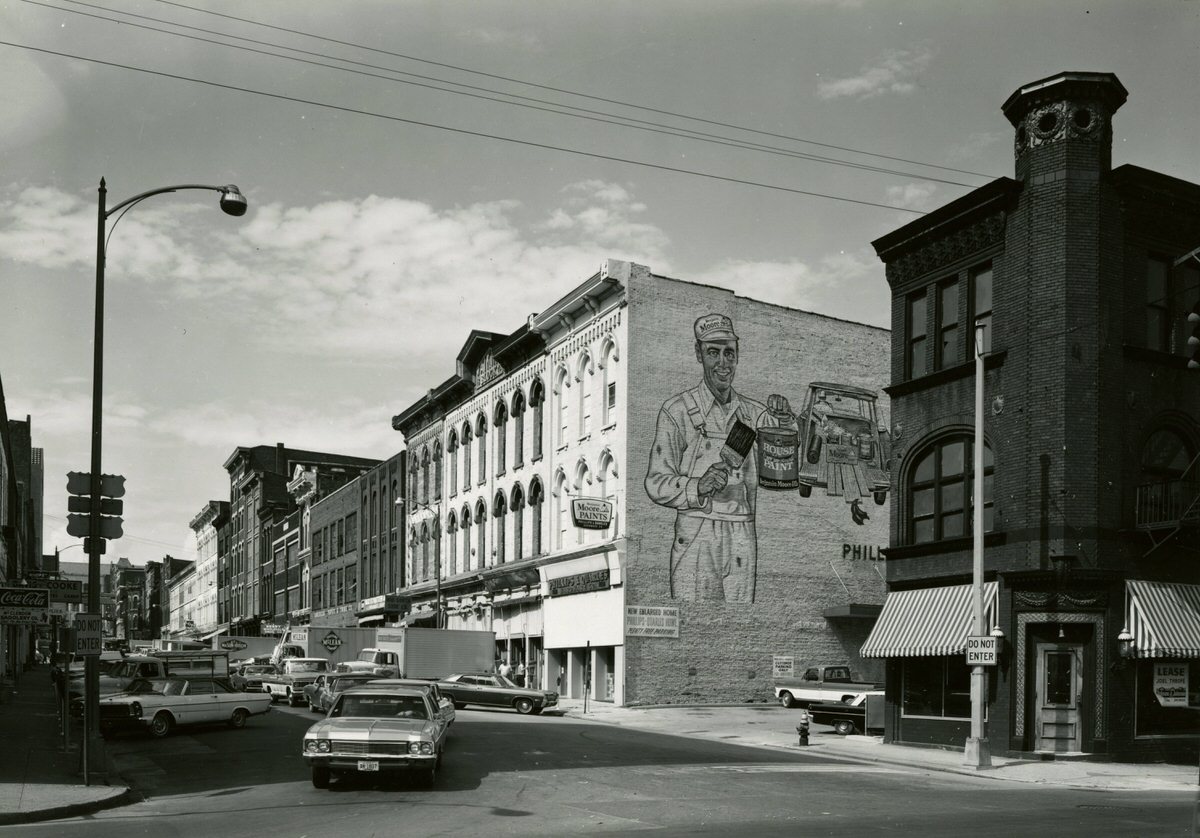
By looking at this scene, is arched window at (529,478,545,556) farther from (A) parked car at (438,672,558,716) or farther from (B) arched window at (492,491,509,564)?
(A) parked car at (438,672,558,716)

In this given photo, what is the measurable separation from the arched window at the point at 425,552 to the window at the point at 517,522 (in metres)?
13.5

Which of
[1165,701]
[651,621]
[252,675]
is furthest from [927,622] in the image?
[252,675]

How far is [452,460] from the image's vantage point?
65.1 meters

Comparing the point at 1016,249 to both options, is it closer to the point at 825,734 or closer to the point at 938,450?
the point at 938,450

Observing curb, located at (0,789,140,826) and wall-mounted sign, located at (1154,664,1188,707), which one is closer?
curb, located at (0,789,140,826)

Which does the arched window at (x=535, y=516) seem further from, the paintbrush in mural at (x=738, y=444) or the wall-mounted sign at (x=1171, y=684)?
the wall-mounted sign at (x=1171, y=684)

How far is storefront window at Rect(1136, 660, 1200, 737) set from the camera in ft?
83.7

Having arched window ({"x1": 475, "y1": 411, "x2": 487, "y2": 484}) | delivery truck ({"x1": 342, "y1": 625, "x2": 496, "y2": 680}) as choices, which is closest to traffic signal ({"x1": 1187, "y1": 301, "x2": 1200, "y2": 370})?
delivery truck ({"x1": 342, "y1": 625, "x2": 496, "y2": 680})

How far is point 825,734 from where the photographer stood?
32.7 metres

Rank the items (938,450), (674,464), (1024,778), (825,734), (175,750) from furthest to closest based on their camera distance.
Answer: (674,464) → (825,734) → (938,450) → (175,750) → (1024,778)

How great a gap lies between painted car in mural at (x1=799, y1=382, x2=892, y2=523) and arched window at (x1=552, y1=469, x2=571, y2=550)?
969 cm

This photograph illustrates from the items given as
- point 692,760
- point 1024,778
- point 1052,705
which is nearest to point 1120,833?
point 1024,778

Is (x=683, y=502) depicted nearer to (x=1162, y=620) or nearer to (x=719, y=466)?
(x=719, y=466)

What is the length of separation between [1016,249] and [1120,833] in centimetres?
1603
